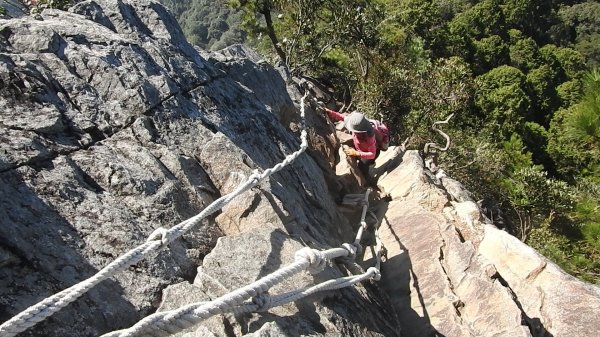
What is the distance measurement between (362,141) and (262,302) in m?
4.88

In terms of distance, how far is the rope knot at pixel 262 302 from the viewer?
300 centimetres

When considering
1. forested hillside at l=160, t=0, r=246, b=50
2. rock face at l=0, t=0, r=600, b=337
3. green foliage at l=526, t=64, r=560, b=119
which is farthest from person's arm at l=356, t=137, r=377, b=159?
forested hillside at l=160, t=0, r=246, b=50

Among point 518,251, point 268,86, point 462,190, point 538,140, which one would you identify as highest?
point 268,86

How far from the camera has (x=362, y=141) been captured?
24.8ft

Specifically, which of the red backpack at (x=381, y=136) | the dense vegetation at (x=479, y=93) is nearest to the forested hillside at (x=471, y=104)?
the dense vegetation at (x=479, y=93)

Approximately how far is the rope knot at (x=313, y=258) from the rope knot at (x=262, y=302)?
0.37 m

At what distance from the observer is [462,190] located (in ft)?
25.1

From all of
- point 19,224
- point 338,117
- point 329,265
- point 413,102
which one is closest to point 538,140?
point 413,102

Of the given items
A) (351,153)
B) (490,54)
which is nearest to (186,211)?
(351,153)

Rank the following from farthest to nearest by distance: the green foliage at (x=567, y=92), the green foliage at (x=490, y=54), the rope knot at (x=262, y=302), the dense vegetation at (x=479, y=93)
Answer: the green foliage at (x=490, y=54) < the green foliage at (x=567, y=92) < the dense vegetation at (x=479, y=93) < the rope knot at (x=262, y=302)

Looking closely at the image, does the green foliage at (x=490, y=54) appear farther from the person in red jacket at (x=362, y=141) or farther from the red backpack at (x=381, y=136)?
the person in red jacket at (x=362, y=141)

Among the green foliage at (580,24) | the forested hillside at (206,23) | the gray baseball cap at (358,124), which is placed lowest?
the green foliage at (580,24)

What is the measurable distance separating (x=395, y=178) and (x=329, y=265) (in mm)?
3821

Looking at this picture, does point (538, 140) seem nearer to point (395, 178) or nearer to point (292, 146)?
point (395, 178)
